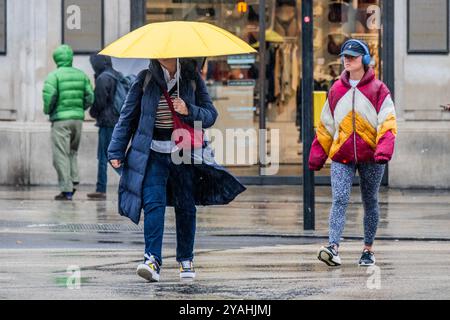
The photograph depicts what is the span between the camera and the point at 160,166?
10203 millimetres

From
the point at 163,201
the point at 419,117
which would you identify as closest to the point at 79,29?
the point at 419,117

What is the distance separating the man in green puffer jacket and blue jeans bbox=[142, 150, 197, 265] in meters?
7.65

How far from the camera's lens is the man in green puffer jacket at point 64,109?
58.9 ft

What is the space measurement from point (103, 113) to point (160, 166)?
8.13m

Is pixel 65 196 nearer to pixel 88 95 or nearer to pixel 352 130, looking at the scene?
pixel 88 95

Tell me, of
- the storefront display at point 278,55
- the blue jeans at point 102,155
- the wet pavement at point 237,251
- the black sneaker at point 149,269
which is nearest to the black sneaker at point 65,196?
the wet pavement at point 237,251

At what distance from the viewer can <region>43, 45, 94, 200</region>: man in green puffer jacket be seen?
58.9ft

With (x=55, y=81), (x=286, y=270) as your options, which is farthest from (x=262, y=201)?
(x=286, y=270)

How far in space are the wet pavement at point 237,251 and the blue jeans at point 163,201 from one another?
0.92 ft

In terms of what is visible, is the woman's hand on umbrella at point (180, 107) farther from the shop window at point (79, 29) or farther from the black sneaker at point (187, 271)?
the shop window at point (79, 29)

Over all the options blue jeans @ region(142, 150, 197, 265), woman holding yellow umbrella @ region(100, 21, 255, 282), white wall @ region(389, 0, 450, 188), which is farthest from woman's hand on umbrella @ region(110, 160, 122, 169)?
white wall @ region(389, 0, 450, 188)

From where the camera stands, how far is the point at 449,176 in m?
19.7
